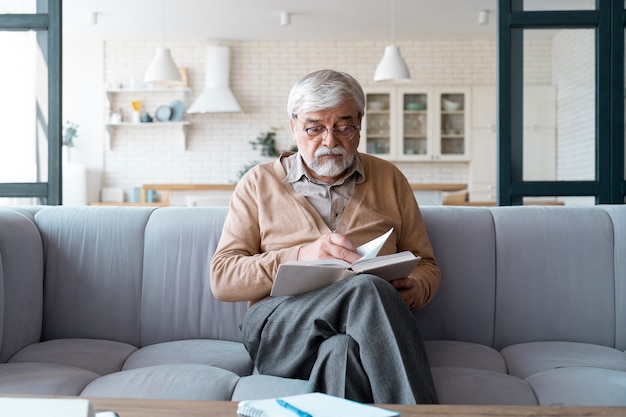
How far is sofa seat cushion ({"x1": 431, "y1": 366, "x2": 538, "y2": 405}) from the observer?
198 centimetres

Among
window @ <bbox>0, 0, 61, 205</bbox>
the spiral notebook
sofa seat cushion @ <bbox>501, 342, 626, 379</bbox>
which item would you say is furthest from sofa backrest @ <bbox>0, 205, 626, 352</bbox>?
the spiral notebook

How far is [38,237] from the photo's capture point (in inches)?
104

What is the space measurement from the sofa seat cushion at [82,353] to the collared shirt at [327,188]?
81 centimetres

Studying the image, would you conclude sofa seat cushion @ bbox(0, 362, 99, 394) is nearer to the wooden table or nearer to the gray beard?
the wooden table

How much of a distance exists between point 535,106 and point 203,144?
23.8ft

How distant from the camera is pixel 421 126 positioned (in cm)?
994

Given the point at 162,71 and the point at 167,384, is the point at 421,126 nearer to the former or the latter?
the point at 162,71

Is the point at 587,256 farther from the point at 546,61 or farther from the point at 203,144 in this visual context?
the point at 203,144

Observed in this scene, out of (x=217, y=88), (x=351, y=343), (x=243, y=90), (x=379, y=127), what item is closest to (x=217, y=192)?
(x=217, y=88)

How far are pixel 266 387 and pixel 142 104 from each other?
8.51m

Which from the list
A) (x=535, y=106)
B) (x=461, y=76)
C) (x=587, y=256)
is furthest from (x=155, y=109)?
(x=587, y=256)

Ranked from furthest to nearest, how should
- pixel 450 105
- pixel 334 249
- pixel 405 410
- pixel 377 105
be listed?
pixel 377 105 → pixel 450 105 → pixel 334 249 → pixel 405 410

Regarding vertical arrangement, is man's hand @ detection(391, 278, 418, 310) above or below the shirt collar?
below

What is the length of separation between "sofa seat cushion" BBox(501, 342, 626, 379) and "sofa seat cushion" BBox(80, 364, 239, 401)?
0.88 metres
